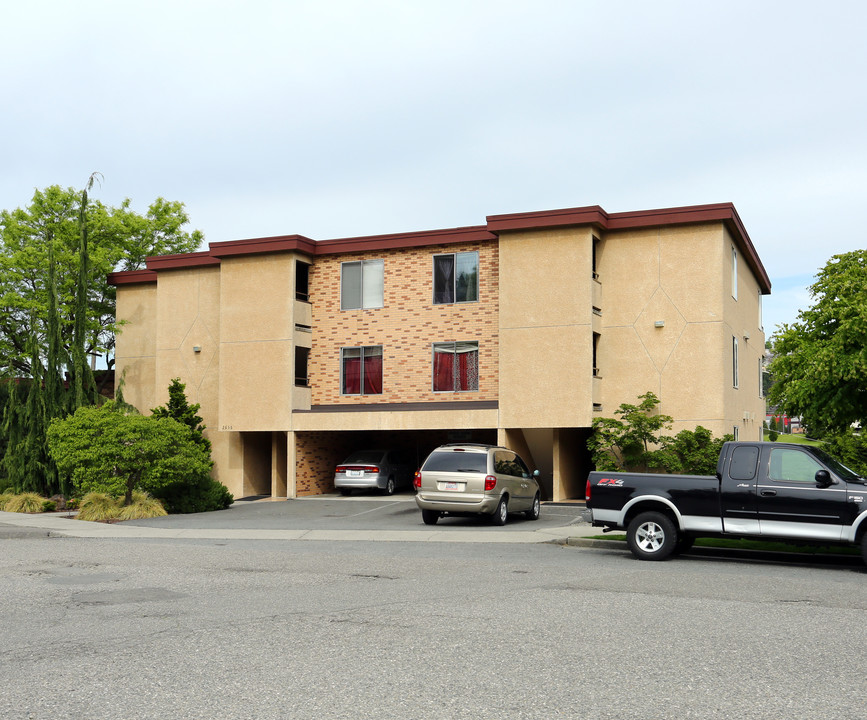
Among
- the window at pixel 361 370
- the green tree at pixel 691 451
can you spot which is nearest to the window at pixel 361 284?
the window at pixel 361 370

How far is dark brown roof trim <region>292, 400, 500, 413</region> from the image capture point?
26.9 meters

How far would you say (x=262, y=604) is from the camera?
32.4 ft

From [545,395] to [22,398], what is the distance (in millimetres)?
17491

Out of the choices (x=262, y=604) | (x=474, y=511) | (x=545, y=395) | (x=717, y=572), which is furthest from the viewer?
(x=545, y=395)

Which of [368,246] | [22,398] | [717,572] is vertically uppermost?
[368,246]

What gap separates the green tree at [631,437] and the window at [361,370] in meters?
7.55

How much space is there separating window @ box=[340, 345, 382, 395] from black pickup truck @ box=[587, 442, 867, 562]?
1488cm

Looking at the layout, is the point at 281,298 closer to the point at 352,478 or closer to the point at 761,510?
the point at 352,478

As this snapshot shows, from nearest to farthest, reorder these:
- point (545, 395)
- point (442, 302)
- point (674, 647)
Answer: point (674, 647) < point (545, 395) < point (442, 302)

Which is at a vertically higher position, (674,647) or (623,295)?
(623,295)

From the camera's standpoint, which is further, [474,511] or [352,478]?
[352,478]

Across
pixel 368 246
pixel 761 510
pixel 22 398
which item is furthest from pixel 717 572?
pixel 22 398

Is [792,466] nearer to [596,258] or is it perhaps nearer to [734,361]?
[734,361]

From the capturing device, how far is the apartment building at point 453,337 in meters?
25.2
